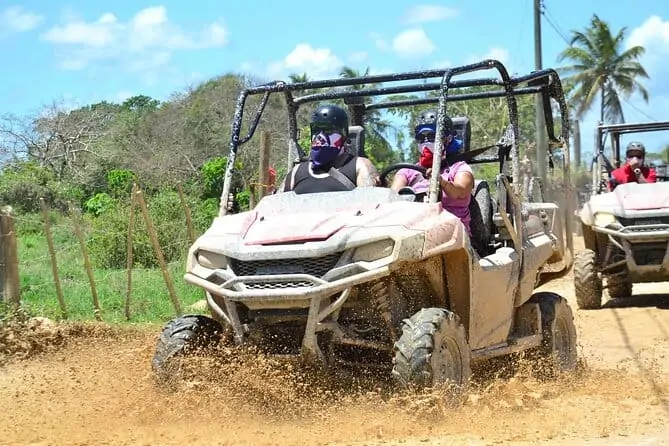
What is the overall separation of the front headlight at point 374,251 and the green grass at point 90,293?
557cm

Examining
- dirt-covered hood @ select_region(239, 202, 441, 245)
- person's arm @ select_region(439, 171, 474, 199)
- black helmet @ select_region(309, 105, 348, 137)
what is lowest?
dirt-covered hood @ select_region(239, 202, 441, 245)

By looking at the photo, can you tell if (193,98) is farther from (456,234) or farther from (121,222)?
(456,234)

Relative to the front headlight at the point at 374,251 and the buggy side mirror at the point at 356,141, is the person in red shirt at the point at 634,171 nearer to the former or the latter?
the buggy side mirror at the point at 356,141

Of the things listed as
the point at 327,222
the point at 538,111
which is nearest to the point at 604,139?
the point at 327,222

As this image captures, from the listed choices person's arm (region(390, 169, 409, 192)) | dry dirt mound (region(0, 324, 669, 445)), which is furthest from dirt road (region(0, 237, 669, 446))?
person's arm (region(390, 169, 409, 192))

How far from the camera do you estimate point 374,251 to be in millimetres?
5652

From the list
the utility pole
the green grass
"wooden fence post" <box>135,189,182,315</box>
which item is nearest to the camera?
"wooden fence post" <box>135,189,182,315</box>

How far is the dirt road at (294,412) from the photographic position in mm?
5496

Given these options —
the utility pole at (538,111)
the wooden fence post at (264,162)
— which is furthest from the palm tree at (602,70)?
the wooden fence post at (264,162)

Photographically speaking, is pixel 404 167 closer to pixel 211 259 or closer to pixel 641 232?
pixel 211 259

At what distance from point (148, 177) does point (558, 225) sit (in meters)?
30.1

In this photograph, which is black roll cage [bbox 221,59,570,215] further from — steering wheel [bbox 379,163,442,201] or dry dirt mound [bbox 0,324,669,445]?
dry dirt mound [bbox 0,324,669,445]

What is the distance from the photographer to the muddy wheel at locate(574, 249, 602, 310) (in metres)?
13.1

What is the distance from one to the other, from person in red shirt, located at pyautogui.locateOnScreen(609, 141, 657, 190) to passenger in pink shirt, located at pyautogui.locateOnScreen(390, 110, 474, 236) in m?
6.79
